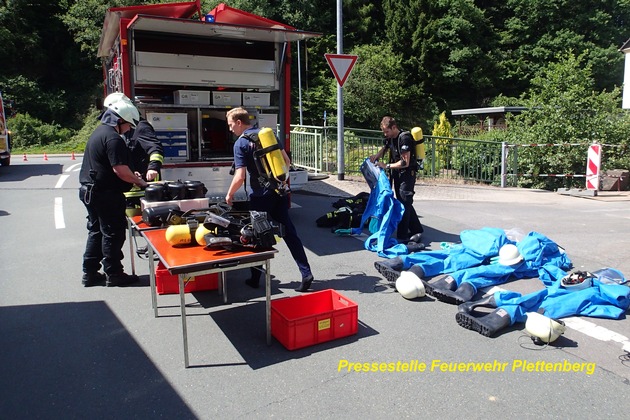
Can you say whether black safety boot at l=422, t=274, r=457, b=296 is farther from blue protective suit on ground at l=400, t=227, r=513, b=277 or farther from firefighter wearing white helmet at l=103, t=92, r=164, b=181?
firefighter wearing white helmet at l=103, t=92, r=164, b=181

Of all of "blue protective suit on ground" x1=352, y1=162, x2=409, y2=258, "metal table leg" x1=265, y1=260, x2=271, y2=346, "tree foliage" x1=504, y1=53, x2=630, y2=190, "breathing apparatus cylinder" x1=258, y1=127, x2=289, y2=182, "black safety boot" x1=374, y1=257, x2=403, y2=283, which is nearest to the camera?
"metal table leg" x1=265, y1=260, x2=271, y2=346

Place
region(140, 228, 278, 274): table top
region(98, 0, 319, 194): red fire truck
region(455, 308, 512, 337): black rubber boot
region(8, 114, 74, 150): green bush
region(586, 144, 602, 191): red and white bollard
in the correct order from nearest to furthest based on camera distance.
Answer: region(140, 228, 278, 274): table top, region(455, 308, 512, 337): black rubber boot, region(98, 0, 319, 194): red fire truck, region(586, 144, 602, 191): red and white bollard, region(8, 114, 74, 150): green bush

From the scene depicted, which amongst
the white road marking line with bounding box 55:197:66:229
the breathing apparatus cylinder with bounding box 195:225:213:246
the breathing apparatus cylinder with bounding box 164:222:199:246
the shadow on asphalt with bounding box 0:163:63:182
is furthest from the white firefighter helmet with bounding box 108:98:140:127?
the shadow on asphalt with bounding box 0:163:63:182

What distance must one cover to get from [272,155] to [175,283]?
173 centimetres

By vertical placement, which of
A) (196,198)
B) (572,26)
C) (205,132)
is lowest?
(196,198)

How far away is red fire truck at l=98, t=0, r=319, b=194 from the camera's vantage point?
23.4 feet

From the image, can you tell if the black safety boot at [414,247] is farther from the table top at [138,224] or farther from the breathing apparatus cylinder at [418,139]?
the table top at [138,224]

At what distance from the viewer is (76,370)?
3.69 metres

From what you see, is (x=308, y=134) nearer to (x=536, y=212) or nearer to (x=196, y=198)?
(x=536, y=212)

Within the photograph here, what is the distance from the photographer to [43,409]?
10.5ft

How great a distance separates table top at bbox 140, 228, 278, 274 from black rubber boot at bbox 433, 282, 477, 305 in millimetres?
2059

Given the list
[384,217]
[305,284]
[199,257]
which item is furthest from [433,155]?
[199,257]

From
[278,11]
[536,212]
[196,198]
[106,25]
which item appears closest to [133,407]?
[196,198]

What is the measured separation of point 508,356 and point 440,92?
37.0m
